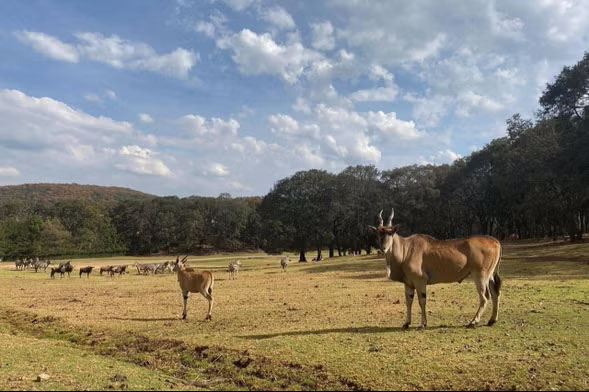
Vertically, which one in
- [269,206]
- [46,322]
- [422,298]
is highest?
[269,206]

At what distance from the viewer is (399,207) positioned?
68.8 meters

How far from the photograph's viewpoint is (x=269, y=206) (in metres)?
64.5

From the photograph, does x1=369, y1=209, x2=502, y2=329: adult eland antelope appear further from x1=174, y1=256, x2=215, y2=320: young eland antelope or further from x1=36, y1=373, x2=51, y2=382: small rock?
x1=36, y1=373, x2=51, y2=382: small rock

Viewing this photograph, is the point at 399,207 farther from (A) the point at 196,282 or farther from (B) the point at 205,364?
(B) the point at 205,364

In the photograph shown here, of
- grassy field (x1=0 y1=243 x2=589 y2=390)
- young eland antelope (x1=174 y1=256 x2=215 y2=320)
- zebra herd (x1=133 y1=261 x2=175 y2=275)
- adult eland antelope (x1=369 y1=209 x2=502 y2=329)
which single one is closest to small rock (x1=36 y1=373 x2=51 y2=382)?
grassy field (x1=0 y1=243 x2=589 y2=390)

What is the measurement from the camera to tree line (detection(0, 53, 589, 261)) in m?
37.6

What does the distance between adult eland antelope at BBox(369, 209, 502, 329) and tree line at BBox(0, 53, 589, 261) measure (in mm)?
11027

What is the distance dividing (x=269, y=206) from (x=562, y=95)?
38411mm

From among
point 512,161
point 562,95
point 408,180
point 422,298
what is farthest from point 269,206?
point 422,298


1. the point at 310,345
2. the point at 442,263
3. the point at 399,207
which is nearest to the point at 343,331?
the point at 310,345

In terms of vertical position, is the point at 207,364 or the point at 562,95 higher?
the point at 562,95

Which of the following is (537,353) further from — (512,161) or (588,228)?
(588,228)

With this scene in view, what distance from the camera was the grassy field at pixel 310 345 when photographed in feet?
25.6

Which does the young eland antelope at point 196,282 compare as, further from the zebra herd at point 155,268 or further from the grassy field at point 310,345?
the zebra herd at point 155,268
